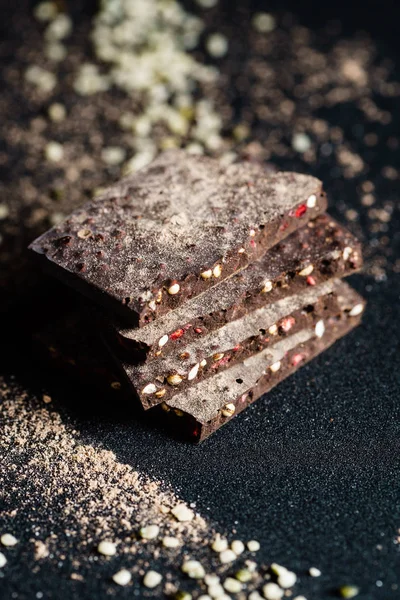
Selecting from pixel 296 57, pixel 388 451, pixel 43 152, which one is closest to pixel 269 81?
pixel 296 57

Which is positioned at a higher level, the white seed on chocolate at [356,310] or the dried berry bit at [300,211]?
the dried berry bit at [300,211]

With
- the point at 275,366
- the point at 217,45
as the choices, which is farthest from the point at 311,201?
the point at 217,45

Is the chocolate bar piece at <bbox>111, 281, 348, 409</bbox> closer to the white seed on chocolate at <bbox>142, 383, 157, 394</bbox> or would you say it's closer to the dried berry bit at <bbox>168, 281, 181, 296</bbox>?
the white seed on chocolate at <bbox>142, 383, 157, 394</bbox>

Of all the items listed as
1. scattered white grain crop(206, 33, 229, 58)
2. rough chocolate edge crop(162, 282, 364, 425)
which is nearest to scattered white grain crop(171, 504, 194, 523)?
rough chocolate edge crop(162, 282, 364, 425)

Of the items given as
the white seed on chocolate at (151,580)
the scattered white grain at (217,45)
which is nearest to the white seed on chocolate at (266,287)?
the white seed on chocolate at (151,580)

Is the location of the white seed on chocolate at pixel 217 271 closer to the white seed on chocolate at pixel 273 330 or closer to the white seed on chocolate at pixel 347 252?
the white seed on chocolate at pixel 273 330

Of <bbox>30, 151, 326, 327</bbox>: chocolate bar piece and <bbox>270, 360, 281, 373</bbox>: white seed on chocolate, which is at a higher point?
<bbox>30, 151, 326, 327</bbox>: chocolate bar piece
